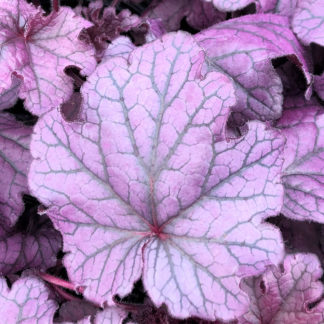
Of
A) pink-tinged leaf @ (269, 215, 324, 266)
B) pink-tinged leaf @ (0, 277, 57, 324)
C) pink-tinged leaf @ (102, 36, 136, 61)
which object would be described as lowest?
pink-tinged leaf @ (269, 215, 324, 266)

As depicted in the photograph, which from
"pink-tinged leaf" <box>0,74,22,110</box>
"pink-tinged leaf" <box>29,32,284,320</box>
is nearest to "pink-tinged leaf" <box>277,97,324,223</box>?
"pink-tinged leaf" <box>29,32,284,320</box>

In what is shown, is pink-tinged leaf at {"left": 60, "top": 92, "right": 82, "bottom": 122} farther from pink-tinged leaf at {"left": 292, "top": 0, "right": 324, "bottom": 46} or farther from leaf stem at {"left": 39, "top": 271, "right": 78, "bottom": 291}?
pink-tinged leaf at {"left": 292, "top": 0, "right": 324, "bottom": 46}

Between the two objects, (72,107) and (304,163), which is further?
(72,107)

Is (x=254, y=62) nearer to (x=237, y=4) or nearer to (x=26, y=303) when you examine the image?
(x=237, y=4)

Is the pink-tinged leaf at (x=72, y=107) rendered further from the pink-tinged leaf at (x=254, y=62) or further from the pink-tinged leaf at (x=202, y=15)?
the pink-tinged leaf at (x=202, y=15)

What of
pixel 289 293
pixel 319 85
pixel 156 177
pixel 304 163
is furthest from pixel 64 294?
pixel 319 85

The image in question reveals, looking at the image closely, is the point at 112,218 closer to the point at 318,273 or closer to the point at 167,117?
the point at 167,117
